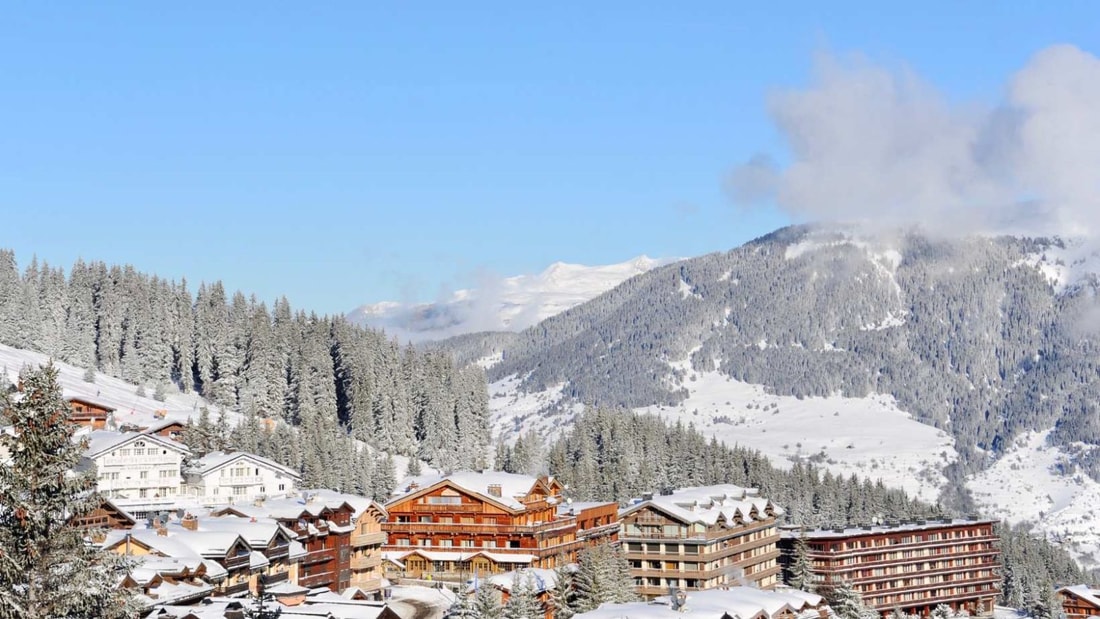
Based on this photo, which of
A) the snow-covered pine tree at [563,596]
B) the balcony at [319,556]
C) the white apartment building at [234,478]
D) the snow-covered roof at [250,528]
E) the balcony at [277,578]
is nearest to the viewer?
the balcony at [277,578]

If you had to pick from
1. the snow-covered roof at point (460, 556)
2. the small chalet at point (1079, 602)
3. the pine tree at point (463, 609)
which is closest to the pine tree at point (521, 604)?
the pine tree at point (463, 609)

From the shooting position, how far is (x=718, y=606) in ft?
329

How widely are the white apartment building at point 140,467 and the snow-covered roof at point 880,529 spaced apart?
75933 millimetres

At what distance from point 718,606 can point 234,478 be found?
2721 inches

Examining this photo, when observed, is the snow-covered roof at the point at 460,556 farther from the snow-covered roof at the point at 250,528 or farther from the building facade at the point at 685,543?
the snow-covered roof at the point at 250,528

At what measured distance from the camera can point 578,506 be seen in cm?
14812

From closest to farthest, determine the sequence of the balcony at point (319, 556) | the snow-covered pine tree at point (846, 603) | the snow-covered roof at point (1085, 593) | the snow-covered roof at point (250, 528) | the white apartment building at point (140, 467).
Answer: the snow-covered roof at point (250, 528) < the balcony at point (319, 556) < the white apartment building at point (140, 467) < the snow-covered pine tree at point (846, 603) < the snow-covered roof at point (1085, 593)

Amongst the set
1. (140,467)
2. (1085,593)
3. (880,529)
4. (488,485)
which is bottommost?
(1085,593)

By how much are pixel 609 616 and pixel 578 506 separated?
55262mm

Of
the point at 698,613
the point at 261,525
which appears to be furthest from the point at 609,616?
the point at 261,525

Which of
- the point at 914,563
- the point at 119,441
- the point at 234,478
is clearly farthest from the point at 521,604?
the point at 914,563

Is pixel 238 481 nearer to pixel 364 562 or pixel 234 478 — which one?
pixel 234 478

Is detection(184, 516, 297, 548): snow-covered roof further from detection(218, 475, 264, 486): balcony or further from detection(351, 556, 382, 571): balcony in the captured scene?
detection(218, 475, 264, 486): balcony

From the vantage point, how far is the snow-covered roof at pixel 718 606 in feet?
309
